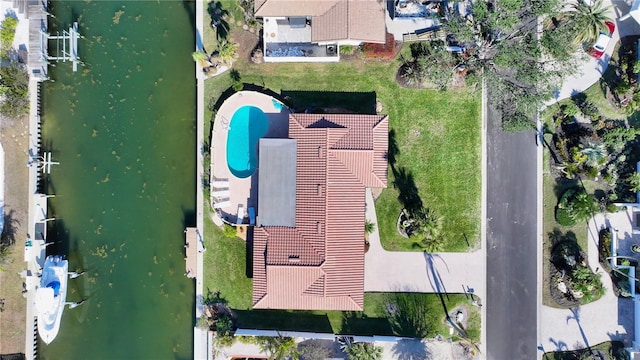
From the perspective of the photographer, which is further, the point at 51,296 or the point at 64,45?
the point at 64,45

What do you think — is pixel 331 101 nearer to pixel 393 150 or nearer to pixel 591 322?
pixel 393 150

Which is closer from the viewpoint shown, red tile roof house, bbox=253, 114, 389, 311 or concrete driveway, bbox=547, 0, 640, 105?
red tile roof house, bbox=253, 114, 389, 311

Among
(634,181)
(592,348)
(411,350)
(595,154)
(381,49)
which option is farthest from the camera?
(411,350)

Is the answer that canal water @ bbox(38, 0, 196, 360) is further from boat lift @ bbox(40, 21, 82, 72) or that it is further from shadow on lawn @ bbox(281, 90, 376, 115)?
shadow on lawn @ bbox(281, 90, 376, 115)

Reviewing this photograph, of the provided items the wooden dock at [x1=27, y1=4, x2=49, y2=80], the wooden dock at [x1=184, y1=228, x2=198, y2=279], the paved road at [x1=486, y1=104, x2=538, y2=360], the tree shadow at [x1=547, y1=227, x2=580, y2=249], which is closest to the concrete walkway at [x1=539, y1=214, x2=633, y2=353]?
the paved road at [x1=486, y1=104, x2=538, y2=360]

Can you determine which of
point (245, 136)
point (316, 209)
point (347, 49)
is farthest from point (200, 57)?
point (316, 209)

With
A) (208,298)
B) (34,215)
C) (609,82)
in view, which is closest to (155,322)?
(208,298)

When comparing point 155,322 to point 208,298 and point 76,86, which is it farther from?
point 76,86
